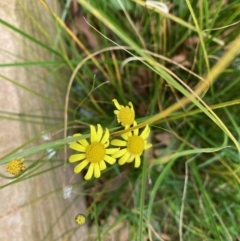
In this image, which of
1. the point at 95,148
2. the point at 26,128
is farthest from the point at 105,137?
the point at 26,128

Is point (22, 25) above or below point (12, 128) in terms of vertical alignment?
above

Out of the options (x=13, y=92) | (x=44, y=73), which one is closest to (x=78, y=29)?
(x=44, y=73)

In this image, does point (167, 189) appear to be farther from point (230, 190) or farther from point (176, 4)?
point (176, 4)

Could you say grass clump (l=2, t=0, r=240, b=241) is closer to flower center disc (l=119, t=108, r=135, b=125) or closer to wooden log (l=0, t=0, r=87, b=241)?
wooden log (l=0, t=0, r=87, b=241)

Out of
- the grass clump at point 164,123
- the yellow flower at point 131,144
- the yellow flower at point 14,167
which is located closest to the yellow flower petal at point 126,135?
the yellow flower at point 131,144

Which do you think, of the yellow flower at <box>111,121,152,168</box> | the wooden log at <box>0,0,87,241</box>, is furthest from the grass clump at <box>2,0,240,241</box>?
the yellow flower at <box>111,121,152,168</box>

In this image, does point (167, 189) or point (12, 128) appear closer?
point (12, 128)
